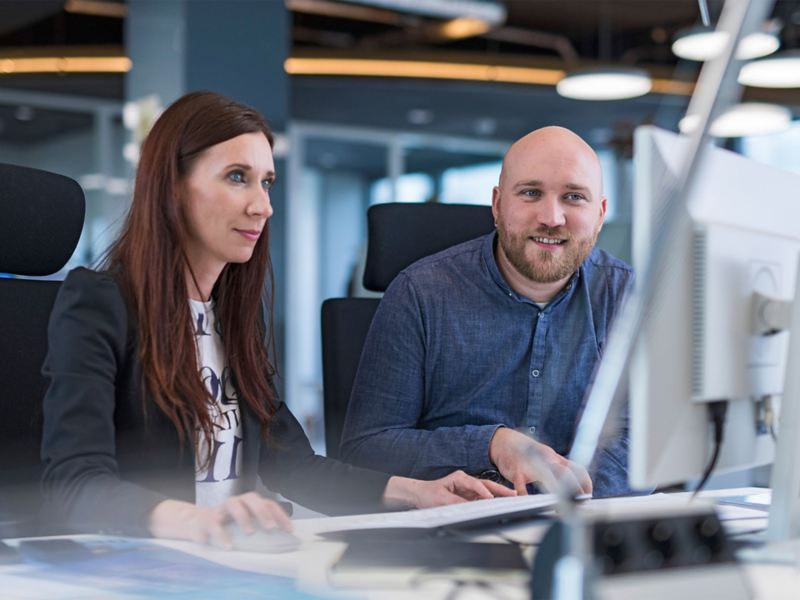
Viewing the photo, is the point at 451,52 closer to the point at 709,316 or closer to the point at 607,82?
the point at 607,82

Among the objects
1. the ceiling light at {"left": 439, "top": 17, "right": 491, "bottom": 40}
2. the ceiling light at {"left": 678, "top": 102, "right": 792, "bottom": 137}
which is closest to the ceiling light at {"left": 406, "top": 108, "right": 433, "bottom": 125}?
the ceiling light at {"left": 439, "top": 17, "right": 491, "bottom": 40}

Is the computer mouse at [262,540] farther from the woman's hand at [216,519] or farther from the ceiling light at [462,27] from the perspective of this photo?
the ceiling light at [462,27]

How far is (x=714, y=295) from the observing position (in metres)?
1.09

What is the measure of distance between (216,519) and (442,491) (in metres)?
0.48

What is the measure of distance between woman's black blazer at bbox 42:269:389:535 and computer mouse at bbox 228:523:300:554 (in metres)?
0.12

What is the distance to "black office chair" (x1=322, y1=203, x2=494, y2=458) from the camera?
208 cm

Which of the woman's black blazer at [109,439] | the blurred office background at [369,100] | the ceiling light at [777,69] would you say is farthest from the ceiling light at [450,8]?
the woman's black blazer at [109,439]

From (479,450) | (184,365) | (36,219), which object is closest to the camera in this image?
(184,365)

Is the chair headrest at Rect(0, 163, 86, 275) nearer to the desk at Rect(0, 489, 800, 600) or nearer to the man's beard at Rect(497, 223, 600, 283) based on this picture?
the desk at Rect(0, 489, 800, 600)

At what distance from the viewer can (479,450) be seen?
180 centimetres

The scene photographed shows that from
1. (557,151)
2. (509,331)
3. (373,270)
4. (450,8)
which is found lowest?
(509,331)

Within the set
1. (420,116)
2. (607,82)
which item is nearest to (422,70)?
(420,116)

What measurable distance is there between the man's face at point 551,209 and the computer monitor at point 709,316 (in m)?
0.72

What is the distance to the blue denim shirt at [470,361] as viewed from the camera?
1.95 m
